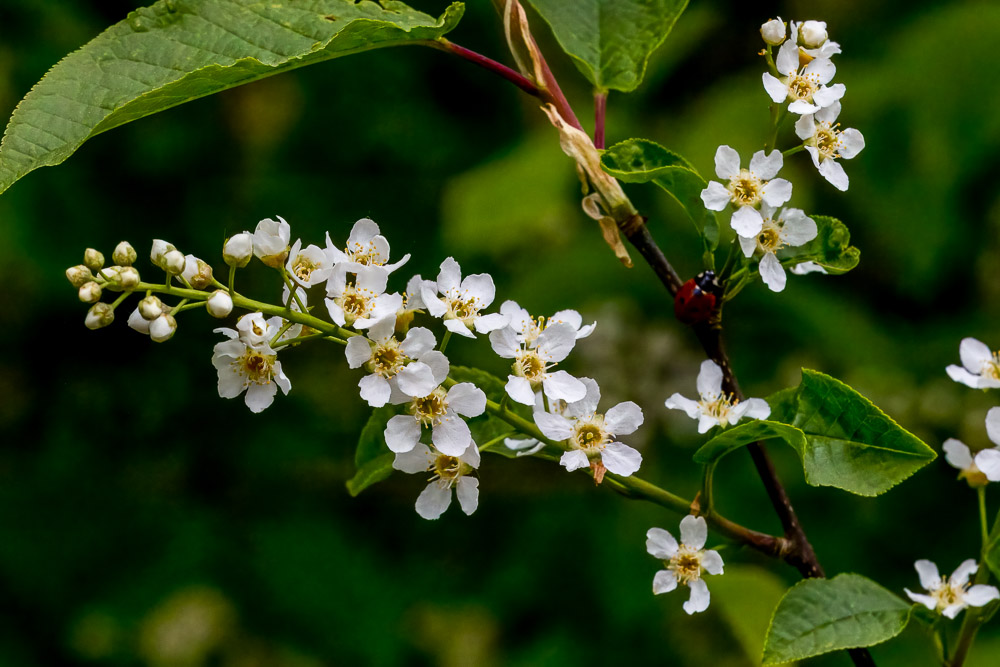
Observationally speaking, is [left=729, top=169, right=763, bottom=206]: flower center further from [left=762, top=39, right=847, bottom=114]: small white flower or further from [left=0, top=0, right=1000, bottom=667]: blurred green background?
[left=0, top=0, right=1000, bottom=667]: blurred green background

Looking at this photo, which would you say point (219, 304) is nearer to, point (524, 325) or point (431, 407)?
point (431, 407)

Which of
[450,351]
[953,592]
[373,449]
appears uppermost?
[373,449]

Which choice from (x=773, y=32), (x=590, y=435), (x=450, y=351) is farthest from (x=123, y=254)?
(x=450, y=351)

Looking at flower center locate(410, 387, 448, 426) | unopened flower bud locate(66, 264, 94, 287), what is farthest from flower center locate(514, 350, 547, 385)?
unopened flower bud locate(66, 264, 94, 287)

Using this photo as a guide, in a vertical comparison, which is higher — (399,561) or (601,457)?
(601,457)

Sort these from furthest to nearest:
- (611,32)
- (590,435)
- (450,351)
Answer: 1. (450,351)
2. (611,32)
3. (590,435)

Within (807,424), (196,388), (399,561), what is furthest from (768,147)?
(196,388)

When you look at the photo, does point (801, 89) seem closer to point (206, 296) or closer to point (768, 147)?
point (768, 147)
